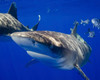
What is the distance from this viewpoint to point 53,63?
3453mm

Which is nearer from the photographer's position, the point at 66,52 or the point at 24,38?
the point at 24,38

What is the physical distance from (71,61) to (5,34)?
275 centimetres

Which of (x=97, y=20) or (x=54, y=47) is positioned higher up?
(x=97, y=20)

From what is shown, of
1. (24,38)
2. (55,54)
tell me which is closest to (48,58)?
(55,54)

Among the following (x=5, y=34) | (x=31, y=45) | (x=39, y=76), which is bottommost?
(x=31, y=45)

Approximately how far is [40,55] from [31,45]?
51 cm

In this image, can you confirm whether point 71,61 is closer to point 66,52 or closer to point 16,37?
point 66,52

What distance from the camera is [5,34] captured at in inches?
198

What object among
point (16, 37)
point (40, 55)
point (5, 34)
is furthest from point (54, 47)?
point (5, 34)

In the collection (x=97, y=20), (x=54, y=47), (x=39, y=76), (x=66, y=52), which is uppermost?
(x=97, y=20)

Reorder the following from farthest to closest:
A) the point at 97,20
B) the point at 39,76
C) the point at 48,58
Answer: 1. the point at 39,76
2. the point at 97,20
3. the point at 48,58

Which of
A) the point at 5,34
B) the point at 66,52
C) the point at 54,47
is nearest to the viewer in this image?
the point at 54,47

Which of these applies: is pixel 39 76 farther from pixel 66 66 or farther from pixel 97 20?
pixel 66 66

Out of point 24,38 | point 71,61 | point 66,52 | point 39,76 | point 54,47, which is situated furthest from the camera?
point 39,76
